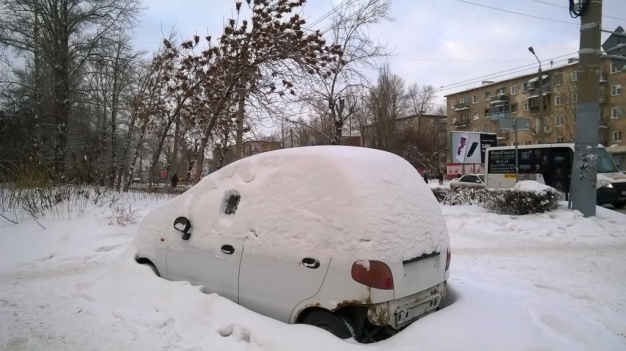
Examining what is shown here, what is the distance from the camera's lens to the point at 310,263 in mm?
3369

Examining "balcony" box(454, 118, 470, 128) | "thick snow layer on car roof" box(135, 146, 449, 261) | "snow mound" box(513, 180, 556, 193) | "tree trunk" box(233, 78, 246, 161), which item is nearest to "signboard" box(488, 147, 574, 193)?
"snow mound" box(513, 180, 556, 193)

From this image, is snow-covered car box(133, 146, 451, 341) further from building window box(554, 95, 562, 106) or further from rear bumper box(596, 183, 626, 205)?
building window box(554, 95, 562, 106)

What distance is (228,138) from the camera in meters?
16.1

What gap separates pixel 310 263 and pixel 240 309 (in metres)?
0.86

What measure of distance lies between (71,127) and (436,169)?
44338mm

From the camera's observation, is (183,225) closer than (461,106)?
Yes

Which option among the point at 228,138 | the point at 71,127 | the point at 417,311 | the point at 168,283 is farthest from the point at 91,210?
the point at 71,127

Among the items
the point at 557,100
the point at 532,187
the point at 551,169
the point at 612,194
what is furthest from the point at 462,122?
the point at 532,187

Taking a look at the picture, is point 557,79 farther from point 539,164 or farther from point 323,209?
point 323,209

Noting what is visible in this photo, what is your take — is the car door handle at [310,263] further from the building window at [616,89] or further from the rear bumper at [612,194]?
the building window at [616,89]

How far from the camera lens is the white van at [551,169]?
15891 mm

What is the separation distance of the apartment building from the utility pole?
60.4ft

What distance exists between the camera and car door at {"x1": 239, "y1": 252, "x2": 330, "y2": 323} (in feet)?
11.0

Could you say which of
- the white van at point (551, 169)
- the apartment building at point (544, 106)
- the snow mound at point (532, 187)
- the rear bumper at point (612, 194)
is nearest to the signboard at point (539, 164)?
the white van at point (551, 169)
